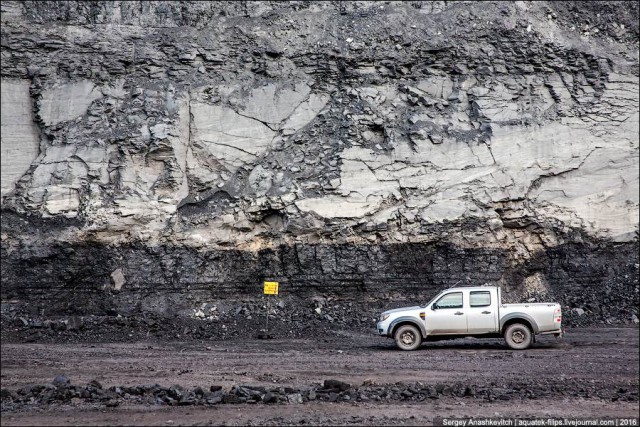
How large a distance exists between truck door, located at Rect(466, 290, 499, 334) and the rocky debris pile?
3.80 metres

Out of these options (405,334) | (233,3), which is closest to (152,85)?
(233,3)

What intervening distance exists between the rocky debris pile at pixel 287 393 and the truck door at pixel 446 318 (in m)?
3.79

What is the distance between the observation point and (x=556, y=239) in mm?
19656

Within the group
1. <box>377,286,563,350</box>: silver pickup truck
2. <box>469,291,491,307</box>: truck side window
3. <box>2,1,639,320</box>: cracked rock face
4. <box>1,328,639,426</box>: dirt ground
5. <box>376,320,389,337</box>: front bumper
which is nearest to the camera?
<box>1,328,639,426</box>: dirt ground

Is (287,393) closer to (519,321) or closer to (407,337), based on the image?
(407,337)

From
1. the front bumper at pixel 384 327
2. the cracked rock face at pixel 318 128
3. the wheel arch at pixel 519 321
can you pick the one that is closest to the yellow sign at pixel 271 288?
the cracked rock face at pixel 318 128

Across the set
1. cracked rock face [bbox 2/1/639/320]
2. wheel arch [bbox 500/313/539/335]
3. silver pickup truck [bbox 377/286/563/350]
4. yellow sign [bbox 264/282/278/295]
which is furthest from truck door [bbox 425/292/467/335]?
cracked rock face [bbox 2/1/639/320]

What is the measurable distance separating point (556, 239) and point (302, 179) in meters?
7.19

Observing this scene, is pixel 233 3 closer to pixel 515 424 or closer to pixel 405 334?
pixel 405 334

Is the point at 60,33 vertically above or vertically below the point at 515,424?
above

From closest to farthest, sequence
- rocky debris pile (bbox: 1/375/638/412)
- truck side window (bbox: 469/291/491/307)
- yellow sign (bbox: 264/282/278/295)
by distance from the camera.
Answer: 1. rocky debris pile (bbox: 1/375/638/412)
2. truck side window (bbox: 469/291/491/307)
3. yellow sign (bbox: 264/282/278/295)

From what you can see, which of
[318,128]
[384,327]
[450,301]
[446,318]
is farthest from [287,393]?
[318,128]

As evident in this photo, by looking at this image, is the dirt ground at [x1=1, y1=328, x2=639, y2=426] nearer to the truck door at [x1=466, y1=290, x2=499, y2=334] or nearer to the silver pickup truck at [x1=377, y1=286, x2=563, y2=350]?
the silver pickup truck at [x1=377, y1=286, x2=563, y2=350]

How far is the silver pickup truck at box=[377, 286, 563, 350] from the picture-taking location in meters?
13.3
